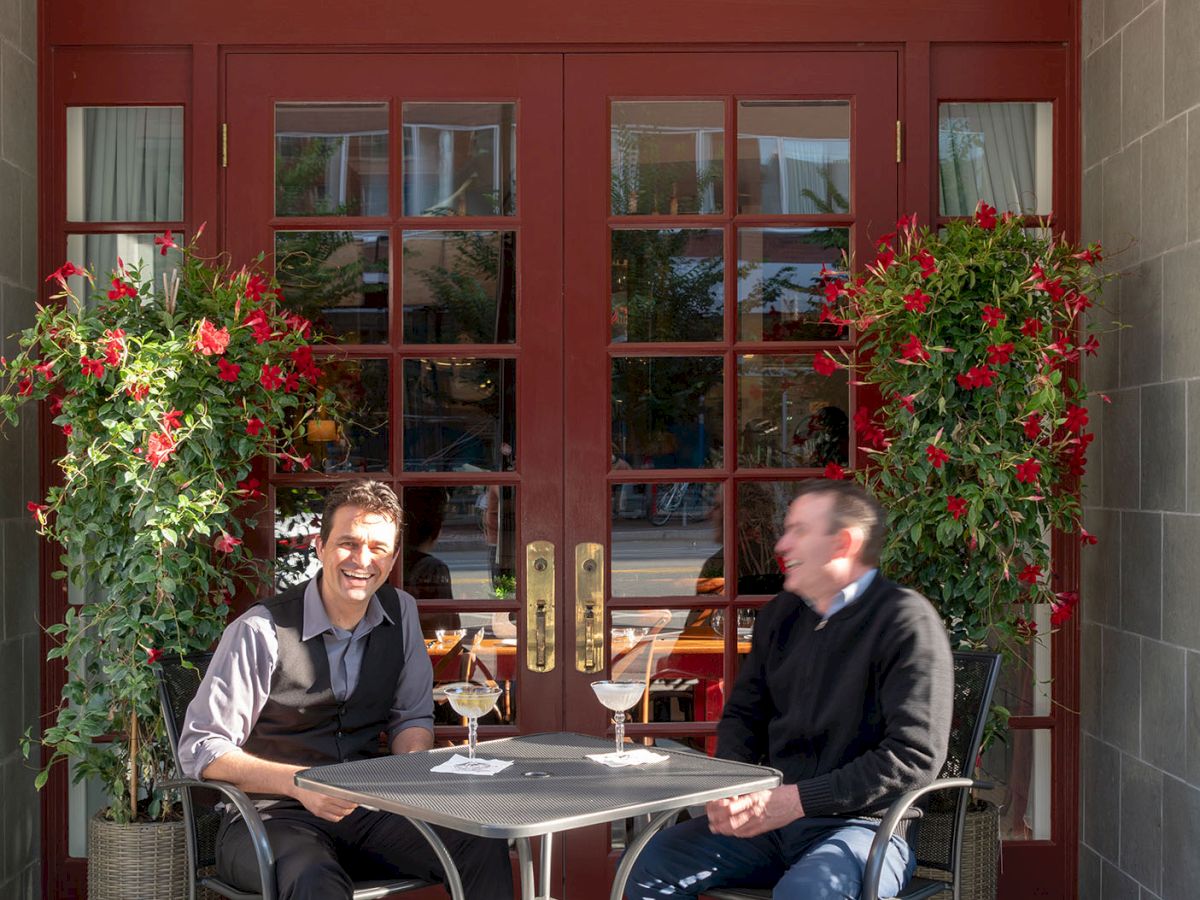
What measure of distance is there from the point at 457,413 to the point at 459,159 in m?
0.75

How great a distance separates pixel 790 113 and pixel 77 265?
7.07 ft

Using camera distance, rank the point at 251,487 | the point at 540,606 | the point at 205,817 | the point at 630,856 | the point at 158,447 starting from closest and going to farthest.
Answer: the point at 630,856
the point at 205,817
the point at 158,447
the point at 251,487
the point at 540,606

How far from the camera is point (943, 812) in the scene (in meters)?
3.61

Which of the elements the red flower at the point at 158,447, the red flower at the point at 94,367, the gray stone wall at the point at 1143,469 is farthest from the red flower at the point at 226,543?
the gray stone wall at the point at 1143,469

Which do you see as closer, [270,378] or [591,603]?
[270,378]

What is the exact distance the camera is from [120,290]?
3.61 metres

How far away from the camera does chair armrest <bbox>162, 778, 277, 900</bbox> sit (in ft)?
9.28

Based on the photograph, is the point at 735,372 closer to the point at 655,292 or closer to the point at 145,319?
the point at 655,292

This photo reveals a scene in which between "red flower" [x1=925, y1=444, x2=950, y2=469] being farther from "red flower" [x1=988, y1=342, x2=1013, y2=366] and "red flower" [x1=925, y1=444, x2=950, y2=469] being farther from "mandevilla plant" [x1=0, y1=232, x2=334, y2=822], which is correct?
"mandevilla plant" [x1=0, y1=232, x2=334, y2=822]

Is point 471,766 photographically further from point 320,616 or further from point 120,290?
point 120,290

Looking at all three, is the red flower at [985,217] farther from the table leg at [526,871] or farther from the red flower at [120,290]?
the red flower at [120,290]

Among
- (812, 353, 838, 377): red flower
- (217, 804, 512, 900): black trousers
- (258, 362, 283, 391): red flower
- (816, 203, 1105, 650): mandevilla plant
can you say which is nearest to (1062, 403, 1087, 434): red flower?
(816, 203, 1105, 650): mandevilla plant

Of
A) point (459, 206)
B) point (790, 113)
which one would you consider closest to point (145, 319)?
point (459, 206)

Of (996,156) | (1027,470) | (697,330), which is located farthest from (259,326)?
(996,156)
